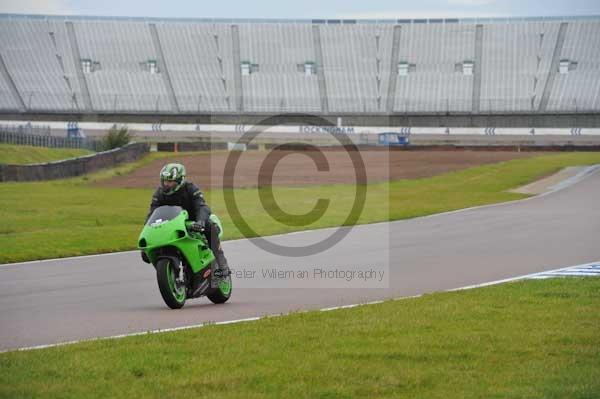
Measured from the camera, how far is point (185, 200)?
460 inches

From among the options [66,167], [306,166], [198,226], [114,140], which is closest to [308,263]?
[198,226]

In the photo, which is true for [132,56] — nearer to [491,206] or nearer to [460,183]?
[460,183]

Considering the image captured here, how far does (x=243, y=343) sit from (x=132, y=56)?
242ft

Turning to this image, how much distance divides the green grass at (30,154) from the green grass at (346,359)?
35.3 meters

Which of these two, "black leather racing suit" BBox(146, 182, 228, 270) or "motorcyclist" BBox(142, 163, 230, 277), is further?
"black leather racing suit" BBox(146, 182, 228, 270)

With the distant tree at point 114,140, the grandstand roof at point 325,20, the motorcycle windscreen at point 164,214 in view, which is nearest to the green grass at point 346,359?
the motorcycle windscreen at point 164,214

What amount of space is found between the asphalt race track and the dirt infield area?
17.4 metres

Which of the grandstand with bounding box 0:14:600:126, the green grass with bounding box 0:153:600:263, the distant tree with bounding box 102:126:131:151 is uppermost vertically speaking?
the grandstand with bounding box 0:14:600:126

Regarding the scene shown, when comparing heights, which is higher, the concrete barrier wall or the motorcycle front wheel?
the motorcycle front wheel

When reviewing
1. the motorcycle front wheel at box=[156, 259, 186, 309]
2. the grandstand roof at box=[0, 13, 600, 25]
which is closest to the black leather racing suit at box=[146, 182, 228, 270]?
the motorcycle front wheel at box=[156, 259, 186, 309]

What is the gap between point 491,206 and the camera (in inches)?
1128

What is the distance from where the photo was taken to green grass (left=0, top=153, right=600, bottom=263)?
20.0 m

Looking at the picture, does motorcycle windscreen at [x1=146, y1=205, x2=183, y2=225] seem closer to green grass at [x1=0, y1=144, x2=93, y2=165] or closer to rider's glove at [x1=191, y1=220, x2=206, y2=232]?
rider's glove at [x1=191, y1=220, x2=206, y2=232]

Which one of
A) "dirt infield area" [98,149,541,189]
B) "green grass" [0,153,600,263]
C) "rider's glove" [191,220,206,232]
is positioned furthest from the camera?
"dirt infield area" [98,149,541,189]
